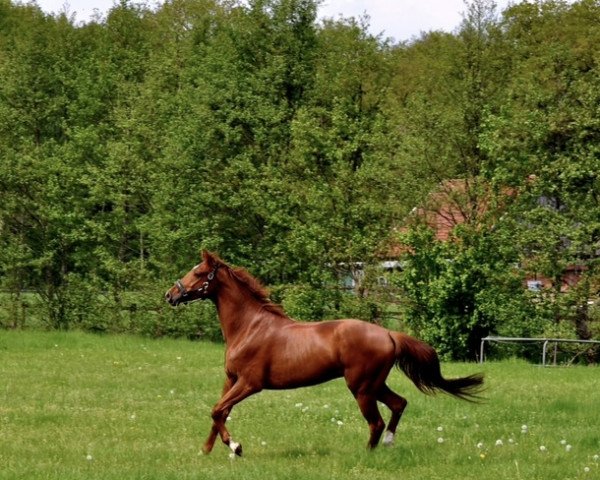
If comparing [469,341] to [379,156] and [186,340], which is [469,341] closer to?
[379,156]

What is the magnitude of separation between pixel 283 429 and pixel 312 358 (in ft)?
→ 7.19

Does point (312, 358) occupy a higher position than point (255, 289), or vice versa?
point (255, 289)

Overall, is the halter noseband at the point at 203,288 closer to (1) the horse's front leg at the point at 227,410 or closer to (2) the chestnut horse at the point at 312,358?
(2) the chestnut horse at the point at 312,358

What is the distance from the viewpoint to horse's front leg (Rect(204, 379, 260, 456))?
12.5 meters

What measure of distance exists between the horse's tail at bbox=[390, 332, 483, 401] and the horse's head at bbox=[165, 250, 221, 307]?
2.49m

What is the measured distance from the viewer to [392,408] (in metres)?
12.9

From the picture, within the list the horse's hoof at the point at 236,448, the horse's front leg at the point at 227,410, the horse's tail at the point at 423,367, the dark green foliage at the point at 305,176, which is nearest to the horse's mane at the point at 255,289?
the horse's front leg at the point at 227,410

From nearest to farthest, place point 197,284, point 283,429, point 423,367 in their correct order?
1. point 423,367
2. point 197,284
3. point 283,429

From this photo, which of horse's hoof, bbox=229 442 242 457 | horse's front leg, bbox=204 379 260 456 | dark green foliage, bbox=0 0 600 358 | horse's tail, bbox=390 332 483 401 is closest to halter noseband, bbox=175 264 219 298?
horse's front leg, bbox=204 379 260 456

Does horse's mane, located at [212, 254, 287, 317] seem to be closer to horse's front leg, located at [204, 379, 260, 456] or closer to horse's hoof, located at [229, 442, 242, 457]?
horse's front leg, located at [204, 379, 260, 456]

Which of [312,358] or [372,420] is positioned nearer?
[372,420]

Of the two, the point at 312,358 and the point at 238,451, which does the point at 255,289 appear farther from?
the point at 238,451

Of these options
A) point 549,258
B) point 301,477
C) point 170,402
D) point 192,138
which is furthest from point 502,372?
point 192,138

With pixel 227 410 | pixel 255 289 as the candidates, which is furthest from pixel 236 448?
pixel 255 289
